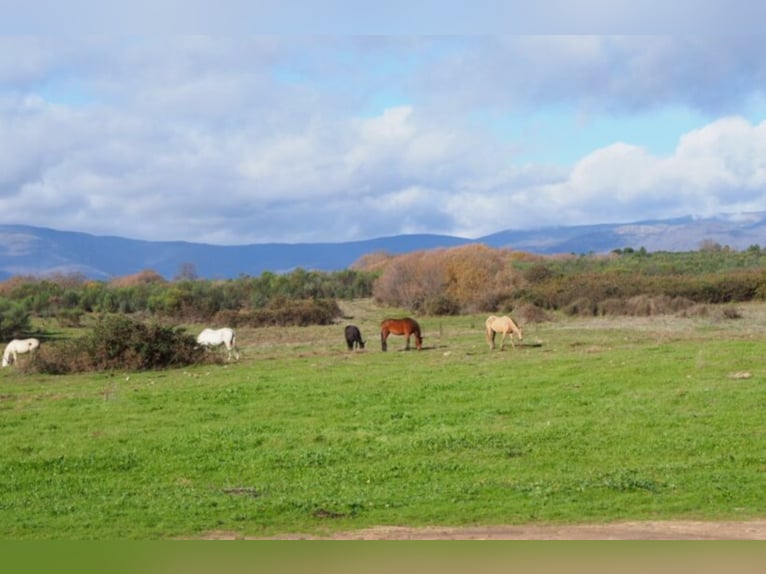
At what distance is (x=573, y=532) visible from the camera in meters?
8.45

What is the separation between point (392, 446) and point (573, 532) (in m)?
5.03

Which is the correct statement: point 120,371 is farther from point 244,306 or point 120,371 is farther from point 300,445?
point 244,306

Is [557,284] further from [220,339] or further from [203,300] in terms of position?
[220,339]

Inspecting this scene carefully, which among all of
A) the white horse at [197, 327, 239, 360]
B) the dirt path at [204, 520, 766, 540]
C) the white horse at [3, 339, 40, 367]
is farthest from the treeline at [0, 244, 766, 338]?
the dirt path at [204, 520, 766, 540]

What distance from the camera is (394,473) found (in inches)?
467

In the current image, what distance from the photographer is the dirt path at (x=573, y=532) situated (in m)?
8.20

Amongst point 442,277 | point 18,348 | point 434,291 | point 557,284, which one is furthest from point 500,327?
point 442,277

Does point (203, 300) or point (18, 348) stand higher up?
point (203, 300)

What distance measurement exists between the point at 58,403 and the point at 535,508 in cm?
1180

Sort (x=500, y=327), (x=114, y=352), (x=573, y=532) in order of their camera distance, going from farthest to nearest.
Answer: (x=500, y=327) < (x=114, y=352) < (x=573, y=532)

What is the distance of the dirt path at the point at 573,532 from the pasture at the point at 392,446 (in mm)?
330

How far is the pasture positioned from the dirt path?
0.33 m

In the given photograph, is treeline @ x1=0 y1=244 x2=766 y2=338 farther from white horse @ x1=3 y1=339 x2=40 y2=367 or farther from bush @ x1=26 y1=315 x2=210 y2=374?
bush @ x1=26 y1=315 x2=210 y2=374

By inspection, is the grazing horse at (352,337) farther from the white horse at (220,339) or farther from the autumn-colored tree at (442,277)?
the autumn-colored tree at (442,277)
